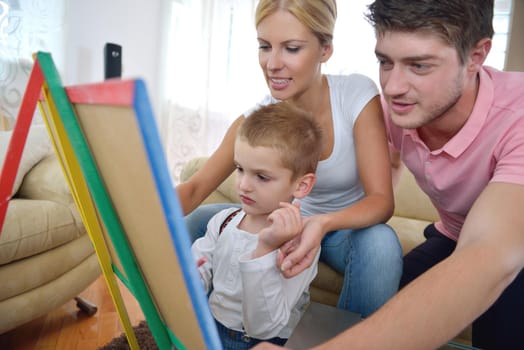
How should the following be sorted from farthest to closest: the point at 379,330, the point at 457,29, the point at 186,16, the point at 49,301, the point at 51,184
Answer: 1. the point at 186,16
2. the point at 51,184
3. the point at 49,301
4. the point at 457,29
5. the point at 379,330

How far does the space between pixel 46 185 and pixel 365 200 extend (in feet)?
4.33

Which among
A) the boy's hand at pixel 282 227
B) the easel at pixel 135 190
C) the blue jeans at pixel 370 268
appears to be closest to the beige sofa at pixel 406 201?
the blue jeans at pixel 370 268

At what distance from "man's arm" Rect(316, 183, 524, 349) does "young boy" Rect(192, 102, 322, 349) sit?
0.79ft

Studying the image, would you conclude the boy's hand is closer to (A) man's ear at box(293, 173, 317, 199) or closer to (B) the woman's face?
(A) man's ear at box(293, 173, 317, 199)

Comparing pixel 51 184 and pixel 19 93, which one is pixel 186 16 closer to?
pixel 19 93

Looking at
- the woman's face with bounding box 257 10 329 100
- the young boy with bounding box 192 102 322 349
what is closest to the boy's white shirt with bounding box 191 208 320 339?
the young boy with bounding box 192 102 322 349

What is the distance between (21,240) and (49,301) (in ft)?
0.91

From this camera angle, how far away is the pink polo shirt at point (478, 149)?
1.00 m

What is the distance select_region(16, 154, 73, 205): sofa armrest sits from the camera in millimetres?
1737

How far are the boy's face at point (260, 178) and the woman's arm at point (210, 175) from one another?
31cm

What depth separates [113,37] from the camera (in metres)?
3.09

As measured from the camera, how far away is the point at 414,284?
2.30 feet

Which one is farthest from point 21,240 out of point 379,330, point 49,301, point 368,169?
point 379,330

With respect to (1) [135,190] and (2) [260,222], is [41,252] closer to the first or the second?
(2) [260,222]
